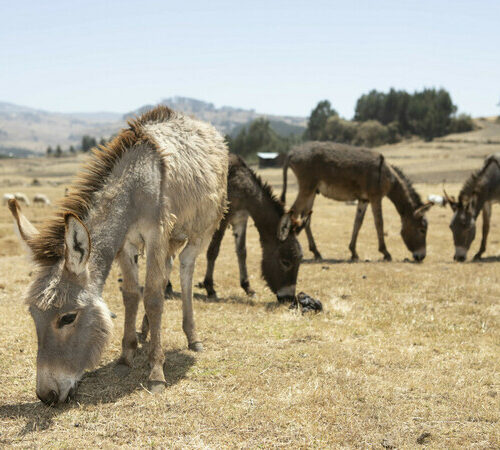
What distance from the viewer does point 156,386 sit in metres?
5.07

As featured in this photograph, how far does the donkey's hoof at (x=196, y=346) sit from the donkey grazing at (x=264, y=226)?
2.90m

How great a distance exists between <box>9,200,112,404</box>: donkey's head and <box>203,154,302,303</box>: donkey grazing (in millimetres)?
4801

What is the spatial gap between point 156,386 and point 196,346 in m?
1.34

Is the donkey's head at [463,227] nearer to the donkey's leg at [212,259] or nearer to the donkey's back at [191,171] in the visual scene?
the donkey's leg at [212,259]

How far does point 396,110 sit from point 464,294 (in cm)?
10541

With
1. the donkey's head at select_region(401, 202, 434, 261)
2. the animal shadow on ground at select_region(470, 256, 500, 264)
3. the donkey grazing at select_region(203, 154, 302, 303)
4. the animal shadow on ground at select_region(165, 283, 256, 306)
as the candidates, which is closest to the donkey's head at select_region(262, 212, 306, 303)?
the donkey grazing at select_region(203, 154, 302, 303)

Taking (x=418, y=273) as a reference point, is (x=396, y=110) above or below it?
above

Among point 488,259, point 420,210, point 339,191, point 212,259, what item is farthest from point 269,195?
point 488,259

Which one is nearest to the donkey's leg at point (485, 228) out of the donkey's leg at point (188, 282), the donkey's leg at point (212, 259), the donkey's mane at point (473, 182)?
the donkey's mane at point (473, 182)

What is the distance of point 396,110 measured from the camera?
10656cm

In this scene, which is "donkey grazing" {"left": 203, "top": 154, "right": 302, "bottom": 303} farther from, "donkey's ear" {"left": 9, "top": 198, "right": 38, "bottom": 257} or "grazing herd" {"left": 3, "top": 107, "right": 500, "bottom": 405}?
"donkey's ear" {"left": 9, "top": 198, "right": 38, "bottom": 257}

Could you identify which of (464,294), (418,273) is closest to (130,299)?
(464,294)

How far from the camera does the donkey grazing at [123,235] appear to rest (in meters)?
4.30

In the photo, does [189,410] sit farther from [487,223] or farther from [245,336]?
[487,223]
